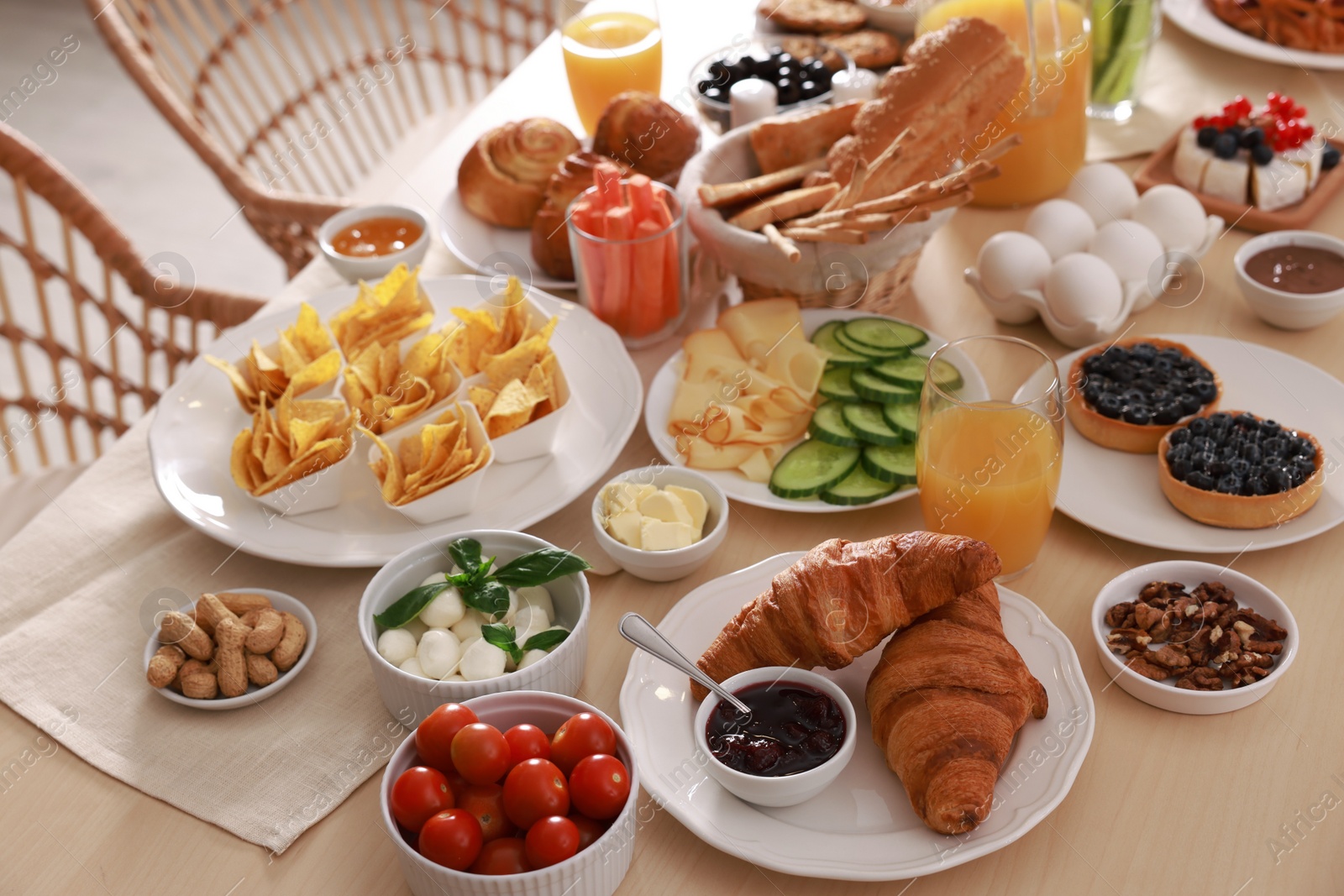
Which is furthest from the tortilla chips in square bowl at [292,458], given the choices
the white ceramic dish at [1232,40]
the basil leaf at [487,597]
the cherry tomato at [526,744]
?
the white ceramic dish at [1232,40]

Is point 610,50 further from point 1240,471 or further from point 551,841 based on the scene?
point 551,841

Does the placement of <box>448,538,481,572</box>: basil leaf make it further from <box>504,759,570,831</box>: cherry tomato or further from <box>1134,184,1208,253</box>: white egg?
<box>1134,184,1208,253</box>: white egg

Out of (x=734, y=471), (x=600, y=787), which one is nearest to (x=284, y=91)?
(x=734, y=471)

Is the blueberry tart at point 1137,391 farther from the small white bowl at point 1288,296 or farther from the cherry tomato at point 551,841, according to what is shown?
the cherry tomato at point 551,841

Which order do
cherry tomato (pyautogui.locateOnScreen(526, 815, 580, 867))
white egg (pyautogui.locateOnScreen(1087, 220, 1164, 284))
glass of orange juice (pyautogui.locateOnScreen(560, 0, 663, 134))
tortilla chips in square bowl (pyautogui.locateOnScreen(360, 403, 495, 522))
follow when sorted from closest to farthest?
cherry tomato (pyautogui.locateOnScreen(526, 815, 580, 867))
tortilla chips in square bowl (pyautogui.locateOnScreen(360, 403, 495, 522))
white egg (pyautogui.locateOnScreen(1087, 220, 1164, 284))
glass of orange juice (pyautogui.locateOnScreen(560, 0, 663, 134))

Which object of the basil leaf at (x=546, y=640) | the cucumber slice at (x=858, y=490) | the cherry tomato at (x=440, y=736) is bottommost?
the cucumber slice at (x=858, y=490)

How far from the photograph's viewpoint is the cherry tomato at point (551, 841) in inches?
36.5

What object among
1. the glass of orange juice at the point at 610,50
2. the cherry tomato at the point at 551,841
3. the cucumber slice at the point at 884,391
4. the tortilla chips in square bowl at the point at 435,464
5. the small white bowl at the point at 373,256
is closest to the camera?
the cherry tomato at the point at 551,841

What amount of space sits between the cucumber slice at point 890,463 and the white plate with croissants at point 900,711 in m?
0.21

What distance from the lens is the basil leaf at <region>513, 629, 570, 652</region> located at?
115cm

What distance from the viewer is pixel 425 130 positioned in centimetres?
258

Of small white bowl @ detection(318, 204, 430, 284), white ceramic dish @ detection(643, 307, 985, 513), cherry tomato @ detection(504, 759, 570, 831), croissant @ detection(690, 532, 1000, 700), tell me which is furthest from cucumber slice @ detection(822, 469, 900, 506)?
small white bowl @ detection(318, 204, 430, 284)

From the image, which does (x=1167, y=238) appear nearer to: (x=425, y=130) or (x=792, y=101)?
(x=792, y=101)

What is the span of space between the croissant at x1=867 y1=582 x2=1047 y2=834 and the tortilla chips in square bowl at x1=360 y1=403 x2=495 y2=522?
20.8 inches
